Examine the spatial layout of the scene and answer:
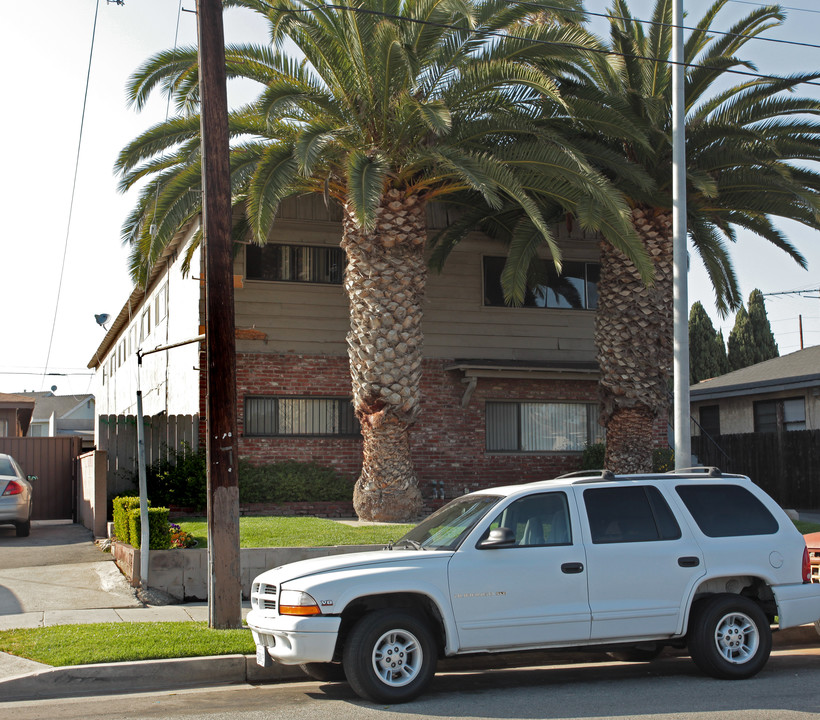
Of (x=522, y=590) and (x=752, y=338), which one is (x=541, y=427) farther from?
(x=752, y=338)

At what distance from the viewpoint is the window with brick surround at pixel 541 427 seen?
19891 millimetres

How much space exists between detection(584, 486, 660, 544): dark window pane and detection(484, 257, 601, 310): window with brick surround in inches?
481

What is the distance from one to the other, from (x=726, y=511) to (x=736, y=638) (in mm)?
1078

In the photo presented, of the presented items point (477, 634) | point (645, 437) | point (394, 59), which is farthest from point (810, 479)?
point (477, 634)

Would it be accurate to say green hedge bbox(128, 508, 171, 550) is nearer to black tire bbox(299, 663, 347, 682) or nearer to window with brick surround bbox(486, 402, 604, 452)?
black tire bbox(299, 663, 347, 682)

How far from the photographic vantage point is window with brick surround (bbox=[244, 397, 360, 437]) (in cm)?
1833

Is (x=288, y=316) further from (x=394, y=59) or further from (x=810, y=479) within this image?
(x=810, y=479)

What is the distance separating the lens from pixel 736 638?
780 centimetres

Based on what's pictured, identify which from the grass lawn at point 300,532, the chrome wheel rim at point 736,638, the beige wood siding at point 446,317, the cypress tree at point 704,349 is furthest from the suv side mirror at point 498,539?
the cypress tree at point 704,349

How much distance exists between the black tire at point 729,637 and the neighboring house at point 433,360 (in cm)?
1133

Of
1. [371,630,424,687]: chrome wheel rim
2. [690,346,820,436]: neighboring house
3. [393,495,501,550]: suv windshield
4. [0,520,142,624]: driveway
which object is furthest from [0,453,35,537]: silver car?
[690,346,820,436]: neighboring house

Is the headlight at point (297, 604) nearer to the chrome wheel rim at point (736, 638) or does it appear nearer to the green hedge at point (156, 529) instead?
the chrome wheel rim at point (736, 638)

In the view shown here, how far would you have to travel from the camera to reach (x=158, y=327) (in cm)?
2291

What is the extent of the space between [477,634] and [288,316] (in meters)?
12.2
